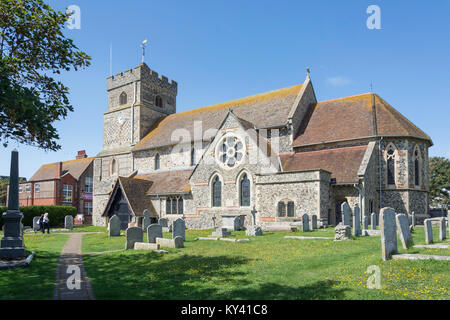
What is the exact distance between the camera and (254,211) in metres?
23.0

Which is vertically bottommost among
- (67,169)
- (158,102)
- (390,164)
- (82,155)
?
(390,164)

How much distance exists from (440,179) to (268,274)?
46040 millimetres

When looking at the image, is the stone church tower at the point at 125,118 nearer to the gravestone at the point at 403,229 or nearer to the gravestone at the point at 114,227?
the gravestone at the point at 114,227

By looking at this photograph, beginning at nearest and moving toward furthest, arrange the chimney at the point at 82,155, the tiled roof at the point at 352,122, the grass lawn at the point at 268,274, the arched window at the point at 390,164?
the grass lawn at the point at 268,274
the arched window at the point at 390,164
the tiled roof at the point at 352,122
the chimney at the point at 82,155

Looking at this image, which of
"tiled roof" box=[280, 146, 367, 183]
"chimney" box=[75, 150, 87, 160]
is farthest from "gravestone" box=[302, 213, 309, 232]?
"chimney" box=[75, 150, 87, 160]

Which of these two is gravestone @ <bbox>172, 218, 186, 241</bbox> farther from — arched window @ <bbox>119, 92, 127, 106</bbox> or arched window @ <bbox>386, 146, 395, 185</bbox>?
arched window @ <bbox>119, 92, 127, 106</bbox>

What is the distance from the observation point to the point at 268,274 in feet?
29.6

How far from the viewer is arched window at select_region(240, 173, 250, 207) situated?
2516cm

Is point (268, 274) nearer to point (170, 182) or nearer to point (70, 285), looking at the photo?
point (70, 285)

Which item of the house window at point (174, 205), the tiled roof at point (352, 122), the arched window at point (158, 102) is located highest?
the arched window at point (158, 102)

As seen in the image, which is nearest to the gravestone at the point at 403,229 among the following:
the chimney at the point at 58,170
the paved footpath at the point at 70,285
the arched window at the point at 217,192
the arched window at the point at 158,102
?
the paved footpath at the point at 70,285

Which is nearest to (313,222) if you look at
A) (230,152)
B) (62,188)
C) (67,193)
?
(230,152)

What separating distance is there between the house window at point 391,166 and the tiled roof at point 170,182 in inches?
606

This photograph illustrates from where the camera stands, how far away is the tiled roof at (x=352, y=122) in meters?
25.7
